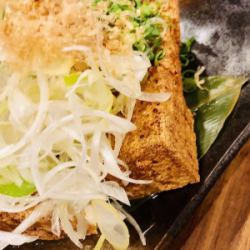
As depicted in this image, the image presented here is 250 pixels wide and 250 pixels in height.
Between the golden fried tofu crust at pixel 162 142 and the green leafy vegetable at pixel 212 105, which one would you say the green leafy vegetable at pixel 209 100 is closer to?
the green leafy vegetable at pixel 212 105

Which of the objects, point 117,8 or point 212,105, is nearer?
point 117,8

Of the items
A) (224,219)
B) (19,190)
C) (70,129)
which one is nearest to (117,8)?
(70,129)

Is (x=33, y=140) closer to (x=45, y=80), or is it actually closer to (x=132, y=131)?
(x=45, y=80)

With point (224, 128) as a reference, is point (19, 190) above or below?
above

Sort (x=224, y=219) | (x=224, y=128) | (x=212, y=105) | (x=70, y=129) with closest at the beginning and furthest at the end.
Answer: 1. (x=70, y=129)
2. (x=224, y=219)
3. (x=224, y=128)
4. (x=212, y=105)

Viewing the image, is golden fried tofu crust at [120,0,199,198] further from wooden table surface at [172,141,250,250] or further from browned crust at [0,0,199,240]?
wooden table surface at [172,141,250,250]

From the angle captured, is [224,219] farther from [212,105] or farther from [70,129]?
[70,129]

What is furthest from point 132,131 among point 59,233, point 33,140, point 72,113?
point 59,233

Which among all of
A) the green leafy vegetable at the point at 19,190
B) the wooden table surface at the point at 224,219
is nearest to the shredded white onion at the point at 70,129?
the green leafy vegetable at the point at 19,190
